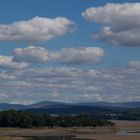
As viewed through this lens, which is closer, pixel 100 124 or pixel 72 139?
pixel 72 139

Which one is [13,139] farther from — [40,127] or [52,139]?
[40,127]

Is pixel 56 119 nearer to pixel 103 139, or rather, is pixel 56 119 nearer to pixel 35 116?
pixel 35 116

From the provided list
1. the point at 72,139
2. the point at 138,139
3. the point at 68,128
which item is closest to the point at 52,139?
the point at 72,139

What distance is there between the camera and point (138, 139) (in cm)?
11944

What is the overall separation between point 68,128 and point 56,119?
1208cm

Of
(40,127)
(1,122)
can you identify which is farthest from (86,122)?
(1,122)

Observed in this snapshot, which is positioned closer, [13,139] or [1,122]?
[13,139]

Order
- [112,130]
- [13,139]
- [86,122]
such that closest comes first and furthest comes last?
1. [13,139]
2. [112,130]
3. [86,122]

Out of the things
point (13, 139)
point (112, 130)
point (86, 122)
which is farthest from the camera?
point (86, 122)

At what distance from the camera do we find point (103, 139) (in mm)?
122250

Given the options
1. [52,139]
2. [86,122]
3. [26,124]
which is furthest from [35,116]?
[52,139]

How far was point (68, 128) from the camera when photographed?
587ft

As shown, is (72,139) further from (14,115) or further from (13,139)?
(14,115)

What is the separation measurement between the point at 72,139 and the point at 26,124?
6114cm
